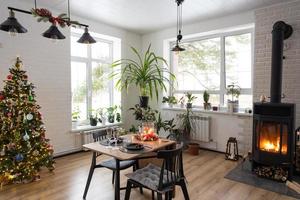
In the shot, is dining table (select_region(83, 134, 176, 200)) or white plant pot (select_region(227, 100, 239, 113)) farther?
white plant pot (select_region(227, 100, 239, 113))

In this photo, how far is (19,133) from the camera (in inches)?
120

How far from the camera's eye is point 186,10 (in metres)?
3.97

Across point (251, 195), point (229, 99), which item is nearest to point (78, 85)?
point (229, 99)

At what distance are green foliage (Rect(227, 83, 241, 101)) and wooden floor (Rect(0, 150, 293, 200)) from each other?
4.47ft

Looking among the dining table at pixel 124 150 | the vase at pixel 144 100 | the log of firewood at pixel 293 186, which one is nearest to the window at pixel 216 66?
the log of firewood at pixel 293 186

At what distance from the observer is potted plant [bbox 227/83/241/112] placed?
4.23m

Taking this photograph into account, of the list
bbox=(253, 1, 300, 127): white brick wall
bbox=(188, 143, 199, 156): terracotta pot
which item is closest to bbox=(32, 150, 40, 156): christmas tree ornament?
bbox=(188, 143, 199, 156): terracotta pot

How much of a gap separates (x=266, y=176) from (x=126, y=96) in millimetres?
3512

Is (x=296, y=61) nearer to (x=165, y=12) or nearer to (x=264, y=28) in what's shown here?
(x=264, y=28)

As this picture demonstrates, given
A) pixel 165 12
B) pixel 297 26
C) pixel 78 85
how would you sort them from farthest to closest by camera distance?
pixel 78 85, pixel 165 12, pixel 297 26

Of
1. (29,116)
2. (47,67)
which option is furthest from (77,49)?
(29,116)

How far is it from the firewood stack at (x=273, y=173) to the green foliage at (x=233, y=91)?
1526 millimetres

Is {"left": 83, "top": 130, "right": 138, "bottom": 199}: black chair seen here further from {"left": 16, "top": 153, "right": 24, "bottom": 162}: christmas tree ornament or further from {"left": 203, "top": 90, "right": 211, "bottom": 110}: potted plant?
{"left": 203, "top": 90, "right": 211, "bottom": 110}: potted plant

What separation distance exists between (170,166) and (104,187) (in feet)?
4.43
